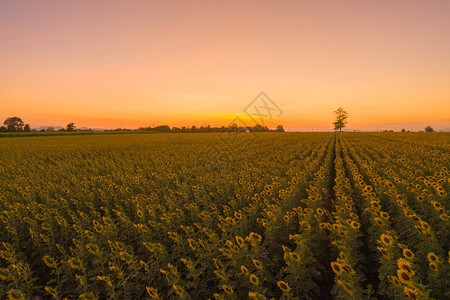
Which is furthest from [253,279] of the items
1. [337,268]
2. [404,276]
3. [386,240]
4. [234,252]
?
[386,240]

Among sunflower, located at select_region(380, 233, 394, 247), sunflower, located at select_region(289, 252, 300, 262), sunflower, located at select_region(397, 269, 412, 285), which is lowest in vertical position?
sunflower, located at select_region(289, 252, 300, 262)

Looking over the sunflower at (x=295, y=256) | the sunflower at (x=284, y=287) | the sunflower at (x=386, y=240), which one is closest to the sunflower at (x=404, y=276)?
the sunflower at (x=386, y=240)

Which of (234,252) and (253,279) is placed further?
(234,252)

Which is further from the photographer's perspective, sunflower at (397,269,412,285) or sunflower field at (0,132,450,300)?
sunflower field at (0,132,450,300)

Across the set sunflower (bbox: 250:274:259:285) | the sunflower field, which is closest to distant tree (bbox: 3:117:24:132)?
the sunflower field

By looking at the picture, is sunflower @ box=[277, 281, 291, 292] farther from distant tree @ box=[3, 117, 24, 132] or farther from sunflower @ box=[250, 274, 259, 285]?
distant tree @ box=[3, 117, 24, 132]

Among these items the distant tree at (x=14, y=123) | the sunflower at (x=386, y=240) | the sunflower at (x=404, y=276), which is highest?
the distant tree at (x=14, y=123)

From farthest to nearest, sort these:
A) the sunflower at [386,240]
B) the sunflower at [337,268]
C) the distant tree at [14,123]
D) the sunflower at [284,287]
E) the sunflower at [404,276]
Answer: the distant tree at [14,123]
the sunflower at [386,240]
the sunflower at [337,268]
the sunflower at [284,287]
the sunflower at [404,276]

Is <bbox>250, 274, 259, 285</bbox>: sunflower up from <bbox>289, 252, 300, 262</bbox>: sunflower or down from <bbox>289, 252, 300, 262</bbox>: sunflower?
down

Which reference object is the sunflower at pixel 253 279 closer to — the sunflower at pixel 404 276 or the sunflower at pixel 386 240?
the sunflower at pixel 404 276

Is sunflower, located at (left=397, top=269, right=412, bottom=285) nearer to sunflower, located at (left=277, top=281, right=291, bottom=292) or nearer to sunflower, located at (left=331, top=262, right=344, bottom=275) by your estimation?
sunflower, located at (left=331, top=262, right=344, bottom=275)

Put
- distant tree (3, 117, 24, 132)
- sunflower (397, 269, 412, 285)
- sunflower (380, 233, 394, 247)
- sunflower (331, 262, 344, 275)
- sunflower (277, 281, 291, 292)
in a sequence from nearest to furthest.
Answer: sunflower (397, 269, 412, 285)
sunflower (277, 281, 291, 292)
sunflower (331, 262, 344, 275)
sunflower (380, 233, 394, 247)
distant tree (3, 117, 24, 132)

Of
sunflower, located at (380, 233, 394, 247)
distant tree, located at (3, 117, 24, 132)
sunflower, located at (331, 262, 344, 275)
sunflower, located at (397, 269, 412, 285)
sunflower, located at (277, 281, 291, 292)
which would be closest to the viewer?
sunflower, located at (397, 269, 412, 285)

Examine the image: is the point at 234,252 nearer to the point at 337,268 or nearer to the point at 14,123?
the point at 337,268
